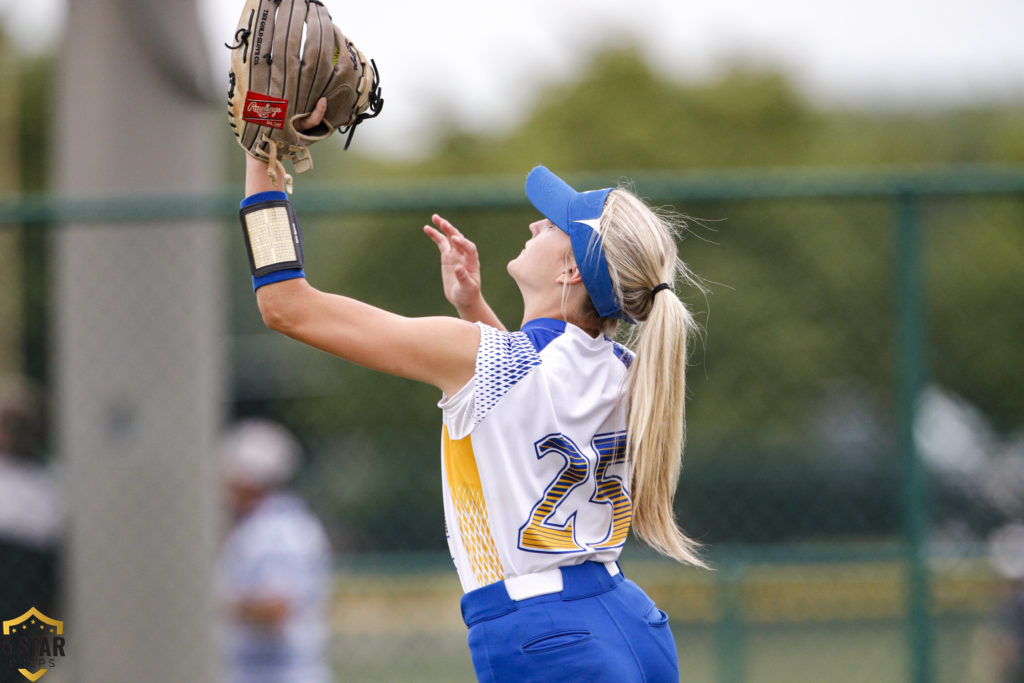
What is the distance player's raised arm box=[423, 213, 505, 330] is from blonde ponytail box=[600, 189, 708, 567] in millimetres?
372

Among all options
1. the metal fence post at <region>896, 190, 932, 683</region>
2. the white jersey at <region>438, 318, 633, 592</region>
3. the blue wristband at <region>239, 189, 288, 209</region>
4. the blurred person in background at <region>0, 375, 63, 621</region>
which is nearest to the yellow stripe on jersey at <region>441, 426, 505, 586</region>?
the white jersey at <region>438, 318, 633, 592</region>

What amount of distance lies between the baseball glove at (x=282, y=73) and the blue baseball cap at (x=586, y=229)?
0.52 m

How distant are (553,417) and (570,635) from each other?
45 cm

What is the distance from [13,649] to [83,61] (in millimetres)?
2539

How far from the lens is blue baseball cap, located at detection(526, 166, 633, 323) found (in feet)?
7.98

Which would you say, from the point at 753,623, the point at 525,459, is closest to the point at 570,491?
the point at 525,459

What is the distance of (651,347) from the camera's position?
2.42m

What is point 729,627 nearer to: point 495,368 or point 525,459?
point 525,459

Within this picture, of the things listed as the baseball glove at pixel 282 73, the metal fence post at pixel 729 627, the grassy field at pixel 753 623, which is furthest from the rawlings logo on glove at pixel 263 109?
the metal fence post at pixel 729 627

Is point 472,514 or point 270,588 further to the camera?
point 270,588

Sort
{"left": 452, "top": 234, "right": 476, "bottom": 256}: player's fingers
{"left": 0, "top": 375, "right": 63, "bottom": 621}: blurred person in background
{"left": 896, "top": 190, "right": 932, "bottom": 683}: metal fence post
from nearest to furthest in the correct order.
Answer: {"left": 452, "top": 234, "right": 476, "bottom": 256}: player's fingers, {"left": 896, "top": 190, "right": 932, "bottom": 683}: metal fence post, {"left": 0, "top": 375, "right": 63, "bottom": 621}: blurred person in background

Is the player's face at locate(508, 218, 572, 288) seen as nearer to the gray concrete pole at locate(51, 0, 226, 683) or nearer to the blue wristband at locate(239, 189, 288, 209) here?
the blue wristband at locate(239, 189, 288, 209)

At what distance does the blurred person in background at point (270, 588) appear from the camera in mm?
4977

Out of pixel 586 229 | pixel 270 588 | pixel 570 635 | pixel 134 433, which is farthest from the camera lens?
pixel 270 588
